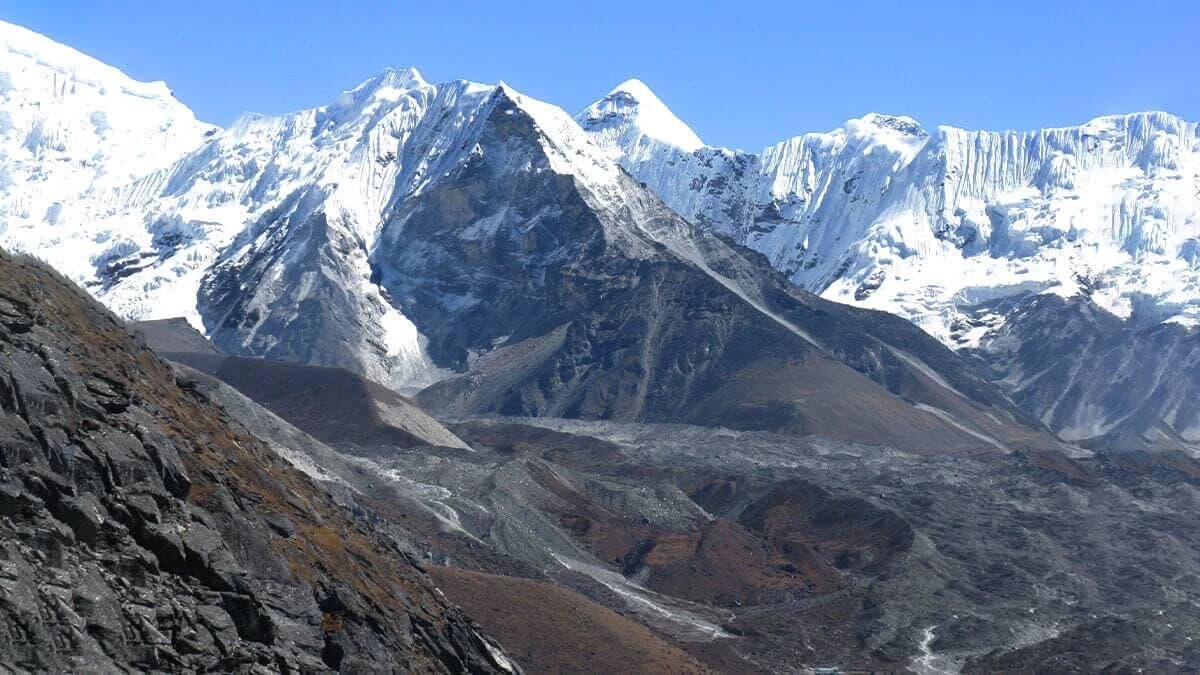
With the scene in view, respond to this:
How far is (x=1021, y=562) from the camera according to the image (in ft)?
641

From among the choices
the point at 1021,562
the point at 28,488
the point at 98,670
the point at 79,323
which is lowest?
the point at 98,670

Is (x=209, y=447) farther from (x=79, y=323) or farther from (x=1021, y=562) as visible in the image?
(x=1021, y=562)

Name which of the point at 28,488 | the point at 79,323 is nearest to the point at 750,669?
the point at 79,323

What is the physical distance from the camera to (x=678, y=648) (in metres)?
125

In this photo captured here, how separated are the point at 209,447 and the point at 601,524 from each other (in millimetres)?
120529

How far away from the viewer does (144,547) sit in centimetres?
5247

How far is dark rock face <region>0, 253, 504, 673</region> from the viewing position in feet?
155

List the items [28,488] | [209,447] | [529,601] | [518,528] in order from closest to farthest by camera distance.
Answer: [28,488]
[209,447]
[529,601]
[518,528]

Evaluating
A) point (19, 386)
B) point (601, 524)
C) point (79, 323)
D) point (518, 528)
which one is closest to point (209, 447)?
point (79, 323)

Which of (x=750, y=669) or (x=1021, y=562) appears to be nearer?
(x=750, y=669)

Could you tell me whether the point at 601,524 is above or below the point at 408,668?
above

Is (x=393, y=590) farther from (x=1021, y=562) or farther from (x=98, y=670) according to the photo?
(x=1021, y=562)

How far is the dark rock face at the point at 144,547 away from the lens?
47.3 metres

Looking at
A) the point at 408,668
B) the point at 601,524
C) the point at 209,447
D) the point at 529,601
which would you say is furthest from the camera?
the point at 601,524
